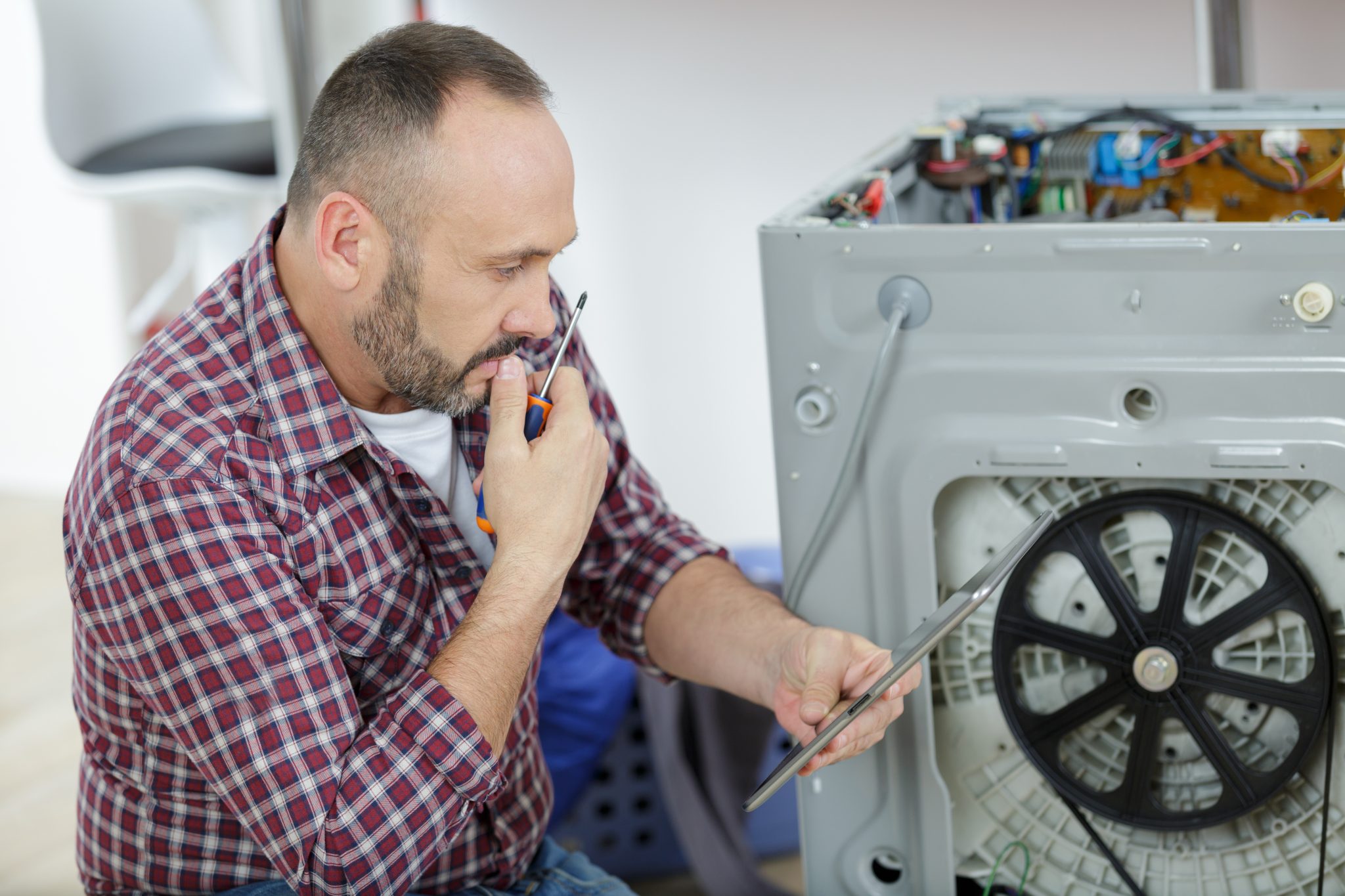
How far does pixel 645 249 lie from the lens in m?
2.15

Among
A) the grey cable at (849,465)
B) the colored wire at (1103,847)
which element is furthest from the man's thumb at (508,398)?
the colored wire at (1103,847)

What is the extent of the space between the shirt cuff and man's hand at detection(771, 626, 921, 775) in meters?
0.22

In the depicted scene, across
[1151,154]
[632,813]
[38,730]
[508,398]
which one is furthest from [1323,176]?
[38,730]

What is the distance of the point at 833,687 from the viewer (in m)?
0.96

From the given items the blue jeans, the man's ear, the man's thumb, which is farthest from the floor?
the man's ear

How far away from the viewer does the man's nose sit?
0.96 m

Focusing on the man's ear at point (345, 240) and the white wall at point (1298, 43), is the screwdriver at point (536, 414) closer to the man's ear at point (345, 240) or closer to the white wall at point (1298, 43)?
the man's ear at point (345, 240)

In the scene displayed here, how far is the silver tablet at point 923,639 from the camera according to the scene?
83 centimetres

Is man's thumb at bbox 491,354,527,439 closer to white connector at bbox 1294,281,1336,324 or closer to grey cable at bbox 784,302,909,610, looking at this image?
grey cable at bbox 784,302,909,610

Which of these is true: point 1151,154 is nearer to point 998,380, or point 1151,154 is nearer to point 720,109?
point 998,380

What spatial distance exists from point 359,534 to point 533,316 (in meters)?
0.19

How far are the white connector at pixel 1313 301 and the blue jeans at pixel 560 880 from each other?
25.4 inches

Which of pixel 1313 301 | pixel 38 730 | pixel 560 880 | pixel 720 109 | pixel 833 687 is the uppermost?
pixel 720 109

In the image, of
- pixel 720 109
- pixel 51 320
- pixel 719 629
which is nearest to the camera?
pixel 719 629
